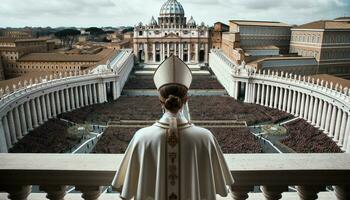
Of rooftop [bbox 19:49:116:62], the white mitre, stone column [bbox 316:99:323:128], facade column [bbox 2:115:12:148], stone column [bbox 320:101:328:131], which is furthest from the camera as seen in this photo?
rooftop [bbox 19:49:116:62]

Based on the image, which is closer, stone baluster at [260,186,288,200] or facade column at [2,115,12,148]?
stone baluster at [260,186,288,200]

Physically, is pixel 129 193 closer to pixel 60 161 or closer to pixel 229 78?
pixel 60 161

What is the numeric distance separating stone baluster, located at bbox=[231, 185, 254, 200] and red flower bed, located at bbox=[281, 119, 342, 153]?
83.1ft

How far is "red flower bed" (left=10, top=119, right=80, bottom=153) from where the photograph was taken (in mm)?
27219

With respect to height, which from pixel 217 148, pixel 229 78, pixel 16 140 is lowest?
pixel 16 140

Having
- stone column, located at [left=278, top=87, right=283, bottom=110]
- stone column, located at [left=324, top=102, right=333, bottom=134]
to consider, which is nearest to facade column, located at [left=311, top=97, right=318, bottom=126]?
stone column, located at [left=324, top=102, right=333, bottom=134]

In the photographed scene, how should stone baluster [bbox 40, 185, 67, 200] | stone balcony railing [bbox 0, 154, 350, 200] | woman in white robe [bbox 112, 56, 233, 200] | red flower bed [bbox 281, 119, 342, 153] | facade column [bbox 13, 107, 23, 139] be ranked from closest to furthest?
1. woman in white robe [bbox 112, 56, 233, 200]
2. stone balcony railing [bbox 0, 154, 350, 200]
3. stone baluster [bbox 40, 185, 67, 200]
4. red flower bed [bbox 281, 119, 342, 153]
5. facade column [bbox 13, 107, 23, 139]

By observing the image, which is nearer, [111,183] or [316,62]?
[111,183]

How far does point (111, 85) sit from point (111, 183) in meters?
47.3

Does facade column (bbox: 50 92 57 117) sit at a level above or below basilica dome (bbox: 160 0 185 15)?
below

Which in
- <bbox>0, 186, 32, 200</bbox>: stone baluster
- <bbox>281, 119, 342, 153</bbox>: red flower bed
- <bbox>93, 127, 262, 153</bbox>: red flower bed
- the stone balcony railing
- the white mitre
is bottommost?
<bbox>281, 119, 342, 153</bbox>: red flower bed

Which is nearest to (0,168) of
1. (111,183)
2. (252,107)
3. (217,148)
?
(111,183)

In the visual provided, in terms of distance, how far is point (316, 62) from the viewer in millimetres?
55500

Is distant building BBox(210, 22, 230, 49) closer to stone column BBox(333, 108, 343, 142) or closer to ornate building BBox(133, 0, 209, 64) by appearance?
ornate building BBox(133, 0, 209, 64)
